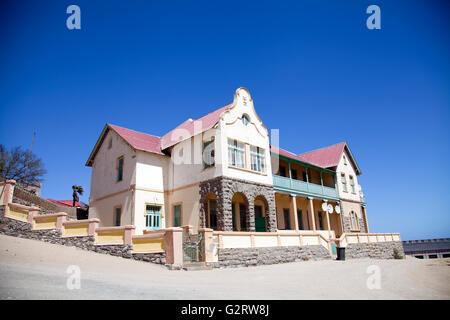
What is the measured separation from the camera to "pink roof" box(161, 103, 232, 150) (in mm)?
19562

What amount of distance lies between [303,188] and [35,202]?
21115 millimetres

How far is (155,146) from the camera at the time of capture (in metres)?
21.9

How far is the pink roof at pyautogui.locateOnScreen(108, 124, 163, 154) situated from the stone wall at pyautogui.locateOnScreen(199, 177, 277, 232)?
506 cm

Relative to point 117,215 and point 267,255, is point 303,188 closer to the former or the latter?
point 267,255

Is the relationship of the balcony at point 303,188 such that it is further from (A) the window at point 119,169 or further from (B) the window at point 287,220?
(A) the window at point 119,169

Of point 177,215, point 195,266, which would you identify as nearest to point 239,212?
point 177,215

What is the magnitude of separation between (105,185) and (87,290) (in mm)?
17016

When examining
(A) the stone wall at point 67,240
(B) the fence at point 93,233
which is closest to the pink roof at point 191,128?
(B) the fence at point 93,233

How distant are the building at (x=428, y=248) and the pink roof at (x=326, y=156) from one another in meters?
27.5

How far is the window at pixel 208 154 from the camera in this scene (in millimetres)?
18433

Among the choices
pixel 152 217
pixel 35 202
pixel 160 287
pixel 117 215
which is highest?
pixel 35 202

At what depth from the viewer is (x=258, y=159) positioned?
20547 mm
